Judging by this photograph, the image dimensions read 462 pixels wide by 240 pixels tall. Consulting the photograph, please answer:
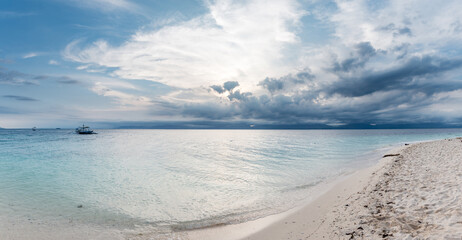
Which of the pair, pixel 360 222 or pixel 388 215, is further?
pixel 388 215

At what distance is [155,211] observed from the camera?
37.1ft

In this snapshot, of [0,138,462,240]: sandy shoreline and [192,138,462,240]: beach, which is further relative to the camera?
[0,138,462,240]: sandy shoreline

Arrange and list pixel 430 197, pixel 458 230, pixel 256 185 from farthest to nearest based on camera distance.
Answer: pixel 256 185 < pixel 430 197 < pixel 458 230

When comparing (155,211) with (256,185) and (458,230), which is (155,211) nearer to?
(256,185)

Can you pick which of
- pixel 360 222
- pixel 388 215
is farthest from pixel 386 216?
pixel 360 222

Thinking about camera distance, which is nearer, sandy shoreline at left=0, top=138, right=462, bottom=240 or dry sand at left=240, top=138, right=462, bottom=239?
dry sand at left=240, top=138, right=462, bottom=239

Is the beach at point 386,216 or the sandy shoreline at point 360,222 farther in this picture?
the sandy shoreline at point 360,222

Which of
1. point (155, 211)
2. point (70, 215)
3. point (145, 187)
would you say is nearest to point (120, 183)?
point (145, 187)

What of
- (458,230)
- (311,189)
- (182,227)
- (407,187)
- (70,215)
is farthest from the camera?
(311,189)

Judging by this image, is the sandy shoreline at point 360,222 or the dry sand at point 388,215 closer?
the dry sand at point 388,215

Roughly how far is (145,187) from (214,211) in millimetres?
7695

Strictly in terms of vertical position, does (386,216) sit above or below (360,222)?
above

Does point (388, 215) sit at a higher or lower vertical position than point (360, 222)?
higher

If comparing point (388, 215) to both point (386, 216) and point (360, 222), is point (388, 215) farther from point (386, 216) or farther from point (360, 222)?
point (360, 222)
